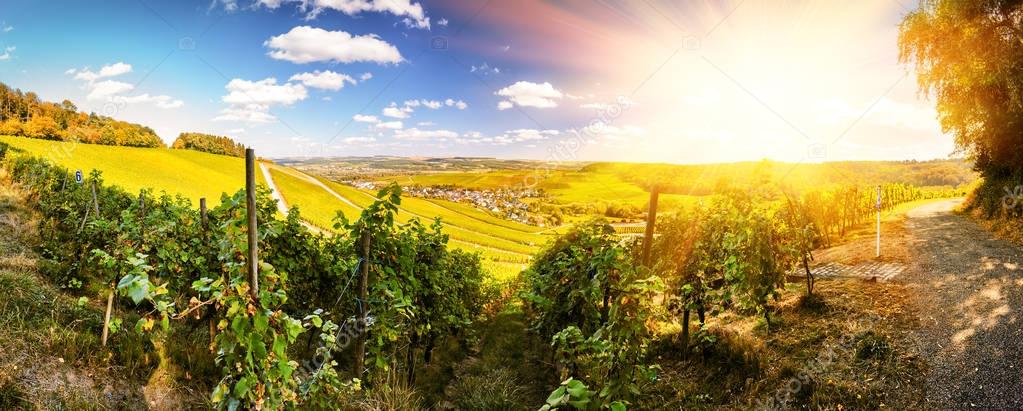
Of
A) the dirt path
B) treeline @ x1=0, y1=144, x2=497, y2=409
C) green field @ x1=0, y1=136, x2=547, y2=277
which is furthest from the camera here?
green field @ x1=0, y1=136, x2=547, y2=277

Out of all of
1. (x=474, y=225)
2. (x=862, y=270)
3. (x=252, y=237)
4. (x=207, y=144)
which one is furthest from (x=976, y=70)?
(x=207, y=144)

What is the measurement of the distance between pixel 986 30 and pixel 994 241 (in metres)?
7.16

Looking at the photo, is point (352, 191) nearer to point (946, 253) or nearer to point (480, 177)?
point (480, 177)

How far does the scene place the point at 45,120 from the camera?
142ft

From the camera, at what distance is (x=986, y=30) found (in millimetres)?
13953

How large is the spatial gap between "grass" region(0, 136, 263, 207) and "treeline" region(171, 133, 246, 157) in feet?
4.91

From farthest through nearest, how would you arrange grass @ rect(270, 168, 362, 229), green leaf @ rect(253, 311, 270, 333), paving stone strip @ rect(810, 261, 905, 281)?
grass @ rect(270, 168, 362, 229) < paving stone strip @ rect(810, 261, 905, 281) < green leaf @ rect(253, 311, 270, 333)

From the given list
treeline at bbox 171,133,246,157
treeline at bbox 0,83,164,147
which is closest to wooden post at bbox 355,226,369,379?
treeline at bbox 0,83,164,147

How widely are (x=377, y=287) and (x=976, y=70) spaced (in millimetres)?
19969

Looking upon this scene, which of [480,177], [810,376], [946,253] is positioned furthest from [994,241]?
[480,177]

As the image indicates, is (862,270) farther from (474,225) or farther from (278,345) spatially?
(474,225)

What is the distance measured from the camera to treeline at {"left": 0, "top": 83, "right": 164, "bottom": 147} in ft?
137

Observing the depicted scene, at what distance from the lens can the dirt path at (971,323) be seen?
5.18 meters

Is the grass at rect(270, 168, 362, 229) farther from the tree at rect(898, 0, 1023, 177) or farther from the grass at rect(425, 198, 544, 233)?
the tree at rect(898, 0, 1023, 177)
